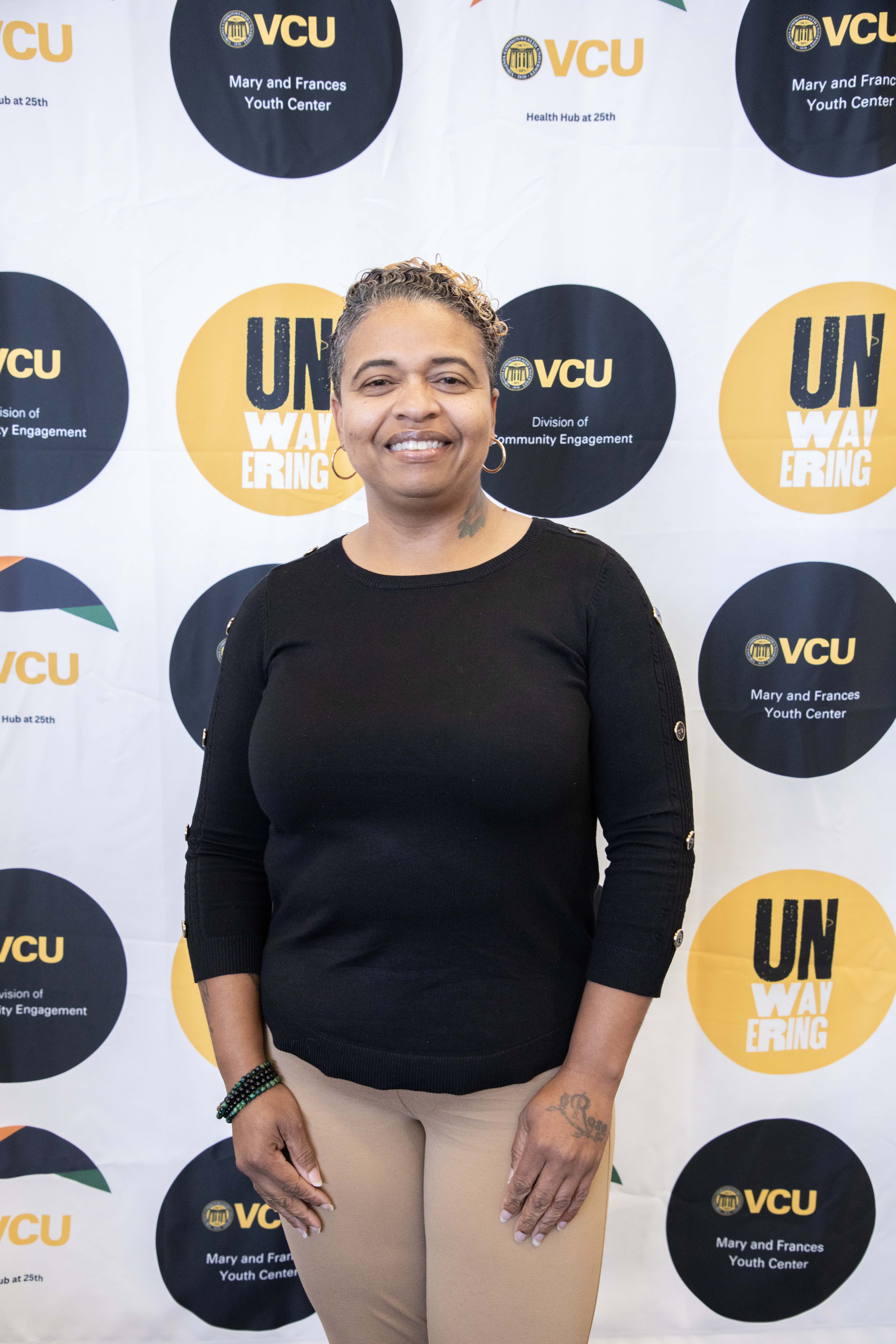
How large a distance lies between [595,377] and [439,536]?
2.19ft

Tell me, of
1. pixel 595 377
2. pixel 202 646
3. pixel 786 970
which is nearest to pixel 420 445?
pixel 595 377

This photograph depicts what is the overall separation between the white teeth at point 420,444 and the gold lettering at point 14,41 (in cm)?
115

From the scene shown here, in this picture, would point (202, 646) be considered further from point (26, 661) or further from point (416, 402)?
point (416, 402)

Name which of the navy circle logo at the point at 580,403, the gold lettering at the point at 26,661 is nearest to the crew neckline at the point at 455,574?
the navy circle logo at the point at 580,403

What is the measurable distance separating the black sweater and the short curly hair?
0.94 feet

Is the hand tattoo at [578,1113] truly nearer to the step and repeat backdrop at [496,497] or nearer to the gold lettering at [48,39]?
the step and repeat backdrop at [496,497]

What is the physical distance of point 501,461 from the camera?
1506 mm

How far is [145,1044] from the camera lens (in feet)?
5.38

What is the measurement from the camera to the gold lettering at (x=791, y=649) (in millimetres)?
1576

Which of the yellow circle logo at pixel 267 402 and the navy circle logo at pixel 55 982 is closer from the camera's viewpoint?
the yellow circle logo at pixel 267 402

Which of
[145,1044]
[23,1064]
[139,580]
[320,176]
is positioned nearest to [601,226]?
[320,176]

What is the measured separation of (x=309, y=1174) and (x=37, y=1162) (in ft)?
3.23

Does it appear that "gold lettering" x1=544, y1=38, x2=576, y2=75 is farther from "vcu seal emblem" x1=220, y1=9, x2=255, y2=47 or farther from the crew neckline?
the crew neckline

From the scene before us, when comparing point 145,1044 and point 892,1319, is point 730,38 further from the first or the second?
point 892,1319
